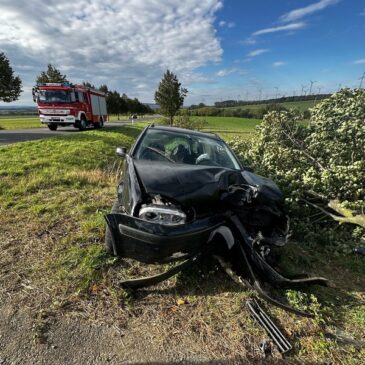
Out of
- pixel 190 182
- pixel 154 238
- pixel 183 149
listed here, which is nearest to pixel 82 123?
pixel 183 149

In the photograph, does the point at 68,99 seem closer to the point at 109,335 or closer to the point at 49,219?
the point at 49,219

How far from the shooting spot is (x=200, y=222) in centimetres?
286

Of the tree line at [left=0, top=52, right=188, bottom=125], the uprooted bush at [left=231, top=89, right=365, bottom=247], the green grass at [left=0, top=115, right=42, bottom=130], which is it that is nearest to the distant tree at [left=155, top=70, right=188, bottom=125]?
the tree line at [left=0, top=52, right=188, bottom=125]

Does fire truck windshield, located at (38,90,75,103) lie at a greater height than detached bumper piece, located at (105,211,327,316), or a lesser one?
greater

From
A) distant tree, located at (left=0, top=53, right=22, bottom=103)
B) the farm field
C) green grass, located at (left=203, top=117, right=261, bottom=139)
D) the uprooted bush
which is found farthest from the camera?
green grass, located at (left=203, top=117, right=261, bottom=139)

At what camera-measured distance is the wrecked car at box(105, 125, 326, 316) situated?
269 centimetres

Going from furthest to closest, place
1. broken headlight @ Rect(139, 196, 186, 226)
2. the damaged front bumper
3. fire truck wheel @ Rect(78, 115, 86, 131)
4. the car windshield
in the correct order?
fire truck wheel @ Rect(78, 115, 86, 131) < the car windshield < broken headlight @ Rect(139, 196, 186, 226) < the damaged front bumper

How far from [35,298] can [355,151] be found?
18.6 ft

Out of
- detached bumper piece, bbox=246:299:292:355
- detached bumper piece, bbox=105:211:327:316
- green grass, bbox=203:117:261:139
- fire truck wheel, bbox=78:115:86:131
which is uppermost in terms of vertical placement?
detached bumper piece, bbox=105:211:327:316

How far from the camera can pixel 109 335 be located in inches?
101

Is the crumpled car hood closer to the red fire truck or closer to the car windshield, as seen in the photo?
the car windshield

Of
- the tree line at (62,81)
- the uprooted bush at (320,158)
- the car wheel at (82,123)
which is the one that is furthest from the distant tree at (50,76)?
the uprooted bush at (320,158)

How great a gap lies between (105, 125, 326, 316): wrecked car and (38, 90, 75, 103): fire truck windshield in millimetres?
17013

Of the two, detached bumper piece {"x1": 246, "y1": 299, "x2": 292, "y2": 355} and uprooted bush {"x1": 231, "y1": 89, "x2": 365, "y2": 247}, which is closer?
detached bumper piece {"x1": 246, "y1": 299, "x2": 292, "y2": 355}
